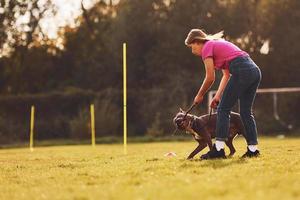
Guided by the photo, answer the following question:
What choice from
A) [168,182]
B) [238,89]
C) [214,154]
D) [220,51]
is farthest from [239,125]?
[168,182]

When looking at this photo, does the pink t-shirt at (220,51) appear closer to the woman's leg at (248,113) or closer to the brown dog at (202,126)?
the woman's leg at (248,113)

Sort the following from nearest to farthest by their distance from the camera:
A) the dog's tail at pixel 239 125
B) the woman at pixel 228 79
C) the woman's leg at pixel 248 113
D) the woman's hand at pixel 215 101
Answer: the woman at pixel 228 79 < the woman's leg at pixel 248 113 < the woman's hand at pixel 215 101 < the dog's tail at pixel 239 125

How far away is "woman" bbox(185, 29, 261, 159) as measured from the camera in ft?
24.9

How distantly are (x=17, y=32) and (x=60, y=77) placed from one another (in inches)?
146

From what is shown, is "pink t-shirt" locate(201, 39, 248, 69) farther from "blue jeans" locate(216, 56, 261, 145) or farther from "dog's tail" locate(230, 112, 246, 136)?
"dog's tail" locate(230, 112, 246, 136)

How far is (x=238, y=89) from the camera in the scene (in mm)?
7613

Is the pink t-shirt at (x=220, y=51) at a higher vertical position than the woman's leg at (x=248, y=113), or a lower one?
higher

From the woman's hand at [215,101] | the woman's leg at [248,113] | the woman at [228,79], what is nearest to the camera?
the woman at [228,79]

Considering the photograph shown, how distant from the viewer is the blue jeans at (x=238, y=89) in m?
7.60

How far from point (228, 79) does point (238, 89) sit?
40cm

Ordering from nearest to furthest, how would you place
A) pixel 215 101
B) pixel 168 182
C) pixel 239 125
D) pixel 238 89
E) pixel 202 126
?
pixel 168 182, pixel 238 89, pixel 215 101, pixel 202 126, pixel 239 125

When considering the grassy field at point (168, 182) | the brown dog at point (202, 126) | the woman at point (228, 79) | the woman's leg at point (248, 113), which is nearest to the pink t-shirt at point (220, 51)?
the woman at point (228, 79)

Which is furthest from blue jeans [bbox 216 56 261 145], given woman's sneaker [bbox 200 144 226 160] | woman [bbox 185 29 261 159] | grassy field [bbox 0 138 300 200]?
grassy field [bbox 0 138 300 200]

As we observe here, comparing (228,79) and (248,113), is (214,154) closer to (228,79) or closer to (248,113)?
(248,113)
